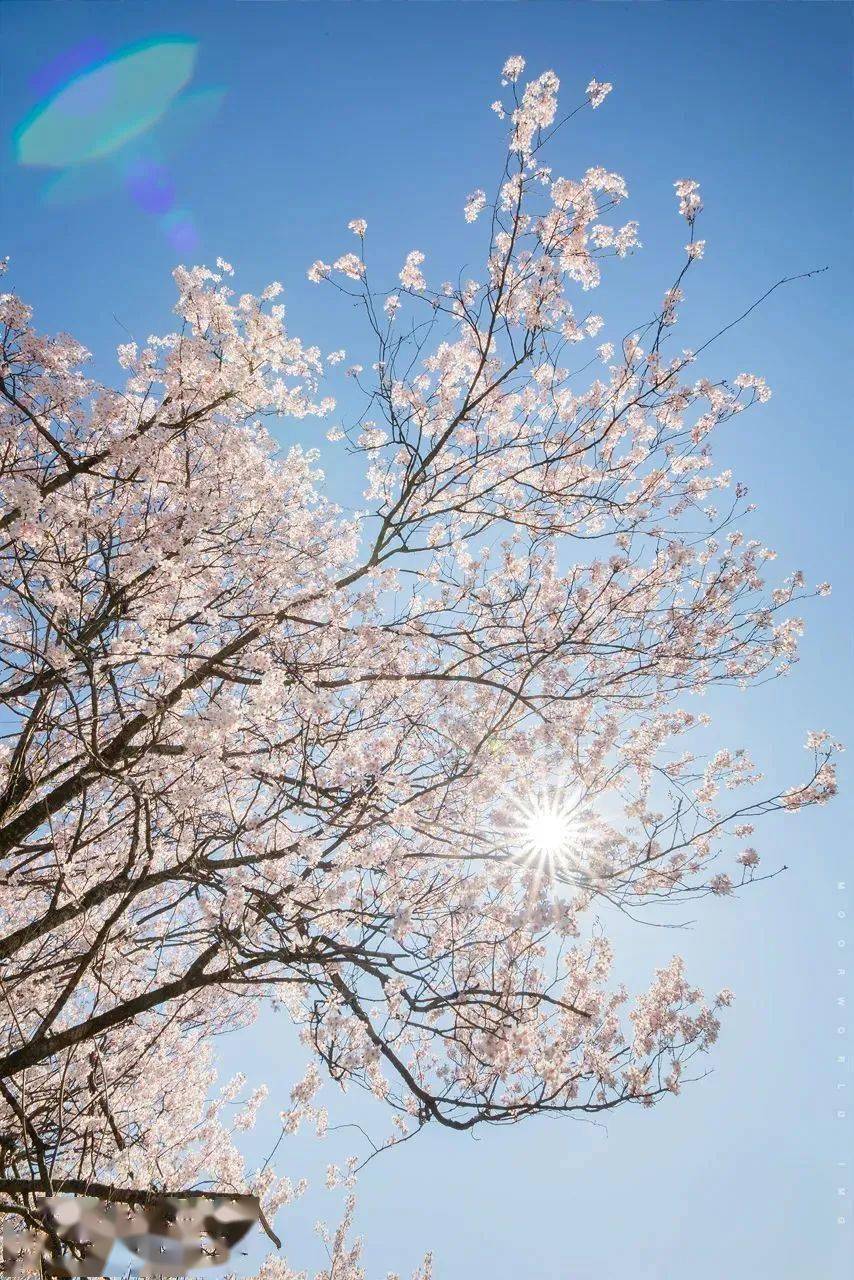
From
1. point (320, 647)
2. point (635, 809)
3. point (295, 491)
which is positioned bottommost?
point (320, 647)

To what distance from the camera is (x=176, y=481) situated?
5684 millimetres

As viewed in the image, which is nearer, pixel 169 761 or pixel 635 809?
pixel 169 761

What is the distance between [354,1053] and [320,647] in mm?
3233

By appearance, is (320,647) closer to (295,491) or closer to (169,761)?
(169,761)

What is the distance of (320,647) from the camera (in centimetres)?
590

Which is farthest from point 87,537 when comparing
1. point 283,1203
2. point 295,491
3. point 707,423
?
point 283,1203

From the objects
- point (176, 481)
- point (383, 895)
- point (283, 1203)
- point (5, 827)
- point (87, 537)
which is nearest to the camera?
point (5, 827)

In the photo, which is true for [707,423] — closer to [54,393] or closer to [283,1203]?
[54,393]

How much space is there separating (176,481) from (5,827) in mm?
3083

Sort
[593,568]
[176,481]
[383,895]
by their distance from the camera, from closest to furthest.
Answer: [383,895]
[176,481]
[593,568]

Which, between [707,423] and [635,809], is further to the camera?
[707,423]

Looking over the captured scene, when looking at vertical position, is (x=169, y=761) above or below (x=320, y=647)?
below

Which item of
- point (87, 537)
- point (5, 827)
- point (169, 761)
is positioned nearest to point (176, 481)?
point (87, 537)

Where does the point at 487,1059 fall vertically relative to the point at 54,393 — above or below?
below
